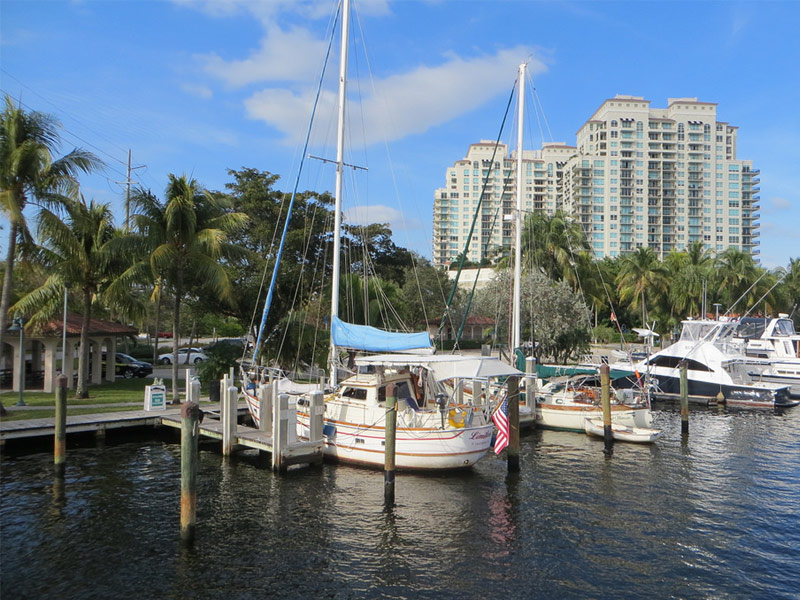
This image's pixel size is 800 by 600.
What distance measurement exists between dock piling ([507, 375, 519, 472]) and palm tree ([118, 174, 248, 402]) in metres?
13.9

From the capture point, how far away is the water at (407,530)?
1221cm

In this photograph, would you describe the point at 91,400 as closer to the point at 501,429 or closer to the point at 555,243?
the point at 501,429

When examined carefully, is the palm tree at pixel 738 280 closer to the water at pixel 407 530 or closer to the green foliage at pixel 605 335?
the green foliage at pixel 605 335

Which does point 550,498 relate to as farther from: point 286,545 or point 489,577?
point 286,545

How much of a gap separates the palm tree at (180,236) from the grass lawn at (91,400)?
2453mm

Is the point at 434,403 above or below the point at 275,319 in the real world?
below

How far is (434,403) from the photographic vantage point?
2195cm

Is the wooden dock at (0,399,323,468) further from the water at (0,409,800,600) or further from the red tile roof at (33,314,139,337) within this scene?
the red tile roof at (33,314,139,337)

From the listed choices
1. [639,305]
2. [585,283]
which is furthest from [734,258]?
[585,283]

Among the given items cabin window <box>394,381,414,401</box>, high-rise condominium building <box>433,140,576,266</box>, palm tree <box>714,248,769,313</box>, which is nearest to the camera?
cabin window <box>394,381,414,401</box>

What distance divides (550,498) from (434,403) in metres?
5.62

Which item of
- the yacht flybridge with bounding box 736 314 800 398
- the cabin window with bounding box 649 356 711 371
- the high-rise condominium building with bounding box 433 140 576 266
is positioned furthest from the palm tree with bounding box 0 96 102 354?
the high-rise condominium building with bounding box 433 140 576 266

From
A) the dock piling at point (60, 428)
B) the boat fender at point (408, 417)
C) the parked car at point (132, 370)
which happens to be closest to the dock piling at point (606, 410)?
the boat fender at point (408, 417)

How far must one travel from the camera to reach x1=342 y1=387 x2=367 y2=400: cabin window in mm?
20922
